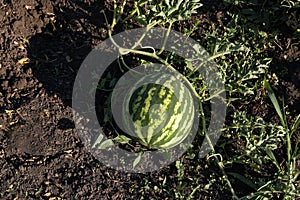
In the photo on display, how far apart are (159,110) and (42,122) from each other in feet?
2.72

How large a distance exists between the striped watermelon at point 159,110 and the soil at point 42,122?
16.9 inches

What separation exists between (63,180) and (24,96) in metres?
0.61

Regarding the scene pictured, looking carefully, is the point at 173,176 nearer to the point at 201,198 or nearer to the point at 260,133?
the point at 201,198

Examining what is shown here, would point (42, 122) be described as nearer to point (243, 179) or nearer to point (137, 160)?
point (137, 160)

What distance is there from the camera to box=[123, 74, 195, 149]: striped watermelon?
3135 millimetres

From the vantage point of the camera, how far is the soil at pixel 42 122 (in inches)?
135

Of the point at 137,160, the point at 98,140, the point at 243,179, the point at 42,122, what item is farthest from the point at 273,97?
the point at 42,122

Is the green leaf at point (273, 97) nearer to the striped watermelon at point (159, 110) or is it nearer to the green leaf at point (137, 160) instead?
the striped watermelon at point (159, 110)

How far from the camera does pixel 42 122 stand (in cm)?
345

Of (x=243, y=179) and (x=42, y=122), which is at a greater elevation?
(x=42, y=122)

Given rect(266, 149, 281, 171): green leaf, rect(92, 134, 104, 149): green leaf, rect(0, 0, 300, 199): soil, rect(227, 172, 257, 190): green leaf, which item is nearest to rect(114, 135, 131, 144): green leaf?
rect(92, 134, 104, 149): green leaf

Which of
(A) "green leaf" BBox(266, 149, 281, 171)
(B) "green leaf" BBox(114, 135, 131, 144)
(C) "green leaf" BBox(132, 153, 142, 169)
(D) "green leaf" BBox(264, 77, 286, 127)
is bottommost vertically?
(C) "green leaf" BBox(132, 153, 142, 169)

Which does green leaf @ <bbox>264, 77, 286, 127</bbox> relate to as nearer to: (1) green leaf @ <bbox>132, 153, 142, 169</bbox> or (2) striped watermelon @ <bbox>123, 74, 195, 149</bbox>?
(2) striped watermelon @ <bbox>123, 74, 195, 149</bbox>

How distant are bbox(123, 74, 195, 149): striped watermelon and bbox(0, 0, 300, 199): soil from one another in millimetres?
430
